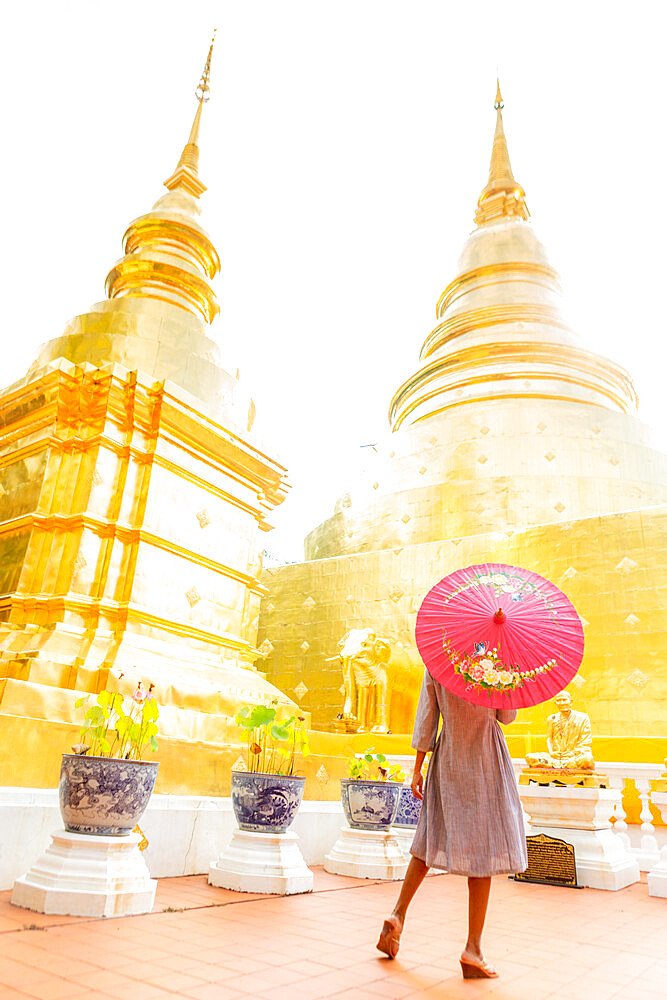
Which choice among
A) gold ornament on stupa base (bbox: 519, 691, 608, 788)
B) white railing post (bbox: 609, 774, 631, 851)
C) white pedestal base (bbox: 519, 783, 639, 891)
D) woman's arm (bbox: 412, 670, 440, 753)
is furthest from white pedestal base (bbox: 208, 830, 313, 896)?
white railing post (bbox: 609, 774, 631, 851)

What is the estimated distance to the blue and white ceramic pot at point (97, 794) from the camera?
11.6 feet

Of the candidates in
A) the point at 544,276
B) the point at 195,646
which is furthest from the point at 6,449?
the point at 544,276

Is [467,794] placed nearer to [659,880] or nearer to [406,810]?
[659,880]

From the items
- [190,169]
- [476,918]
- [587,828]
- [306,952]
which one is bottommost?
[306,952]

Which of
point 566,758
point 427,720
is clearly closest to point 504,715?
point 427,720

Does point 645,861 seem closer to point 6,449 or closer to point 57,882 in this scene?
point 57,882

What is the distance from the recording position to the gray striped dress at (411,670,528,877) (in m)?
A: 2.92

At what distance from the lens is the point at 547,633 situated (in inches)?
123

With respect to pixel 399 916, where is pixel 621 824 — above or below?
above

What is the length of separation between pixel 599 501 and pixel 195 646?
8255 mm

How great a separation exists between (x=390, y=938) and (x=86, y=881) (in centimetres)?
151

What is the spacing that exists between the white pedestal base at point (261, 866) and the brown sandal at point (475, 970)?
1.87m

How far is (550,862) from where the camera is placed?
611 centimetres

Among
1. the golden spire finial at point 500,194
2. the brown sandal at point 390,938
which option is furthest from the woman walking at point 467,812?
the golden spire finial at point 500,194
